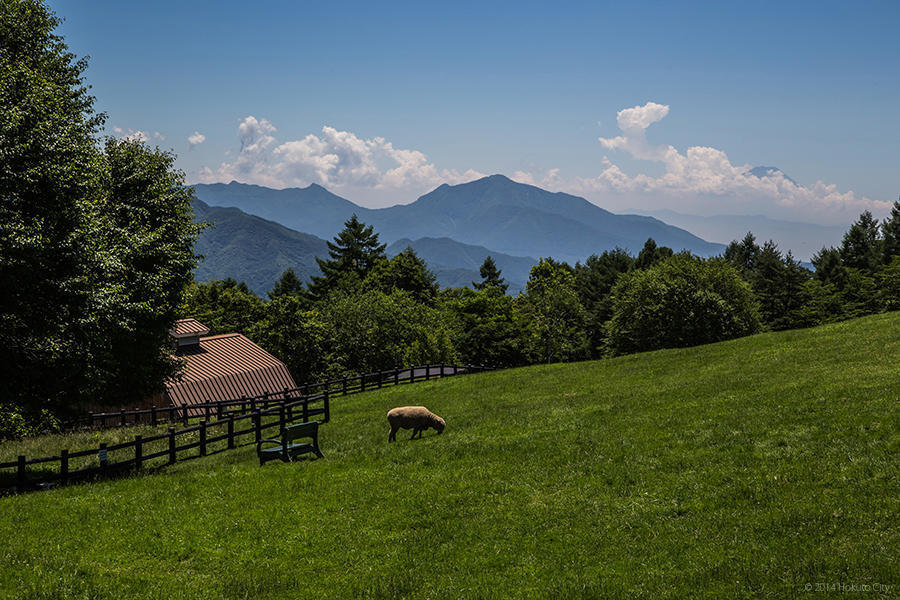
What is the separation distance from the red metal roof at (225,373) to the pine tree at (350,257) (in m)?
62.4

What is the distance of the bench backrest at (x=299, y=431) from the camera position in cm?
1861

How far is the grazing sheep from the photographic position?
67.7 feet

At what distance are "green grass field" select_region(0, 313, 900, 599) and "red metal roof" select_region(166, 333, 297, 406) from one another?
24.6 meters

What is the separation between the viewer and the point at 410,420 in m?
20.7

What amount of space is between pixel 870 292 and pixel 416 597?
9254cm

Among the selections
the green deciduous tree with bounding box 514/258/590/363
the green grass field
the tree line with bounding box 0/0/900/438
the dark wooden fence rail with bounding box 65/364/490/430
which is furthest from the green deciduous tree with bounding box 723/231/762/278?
the green grass field

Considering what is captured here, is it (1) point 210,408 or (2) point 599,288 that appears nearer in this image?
(1) point 210,408

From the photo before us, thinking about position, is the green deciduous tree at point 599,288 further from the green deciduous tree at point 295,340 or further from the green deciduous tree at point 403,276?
the green deciduous tree at point 295,340

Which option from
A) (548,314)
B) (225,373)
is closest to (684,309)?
(548,314)

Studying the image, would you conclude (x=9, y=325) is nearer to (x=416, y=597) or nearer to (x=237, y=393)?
(x=416, y=597)

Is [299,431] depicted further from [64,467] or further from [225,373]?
[225,373]

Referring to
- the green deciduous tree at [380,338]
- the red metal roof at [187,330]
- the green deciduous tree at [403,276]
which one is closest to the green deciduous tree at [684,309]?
the green deciduous tree at [380,338]

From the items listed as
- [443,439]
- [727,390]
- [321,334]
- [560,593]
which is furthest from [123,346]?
[321,334]

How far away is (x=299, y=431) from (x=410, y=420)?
4132 mm
